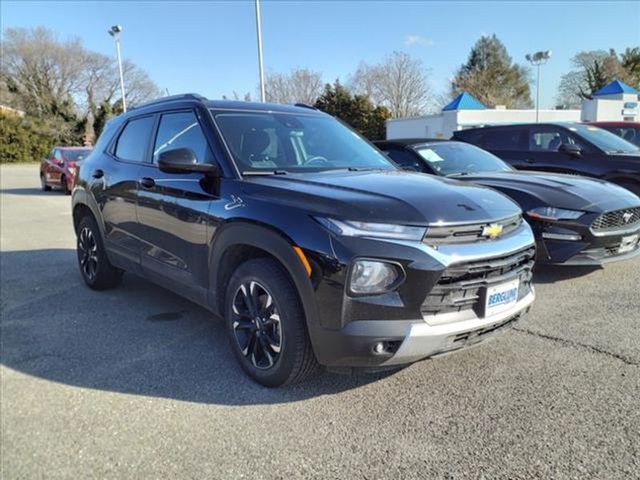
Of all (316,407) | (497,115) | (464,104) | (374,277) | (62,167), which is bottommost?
(316,407)

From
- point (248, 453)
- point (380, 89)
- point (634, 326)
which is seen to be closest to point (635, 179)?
point (634, 326)

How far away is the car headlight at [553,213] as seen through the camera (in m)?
4.95

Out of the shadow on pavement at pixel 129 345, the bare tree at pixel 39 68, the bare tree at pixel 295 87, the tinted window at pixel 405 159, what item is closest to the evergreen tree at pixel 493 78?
the bare tree at pixel 295 87

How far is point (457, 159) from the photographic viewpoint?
21.7 ft

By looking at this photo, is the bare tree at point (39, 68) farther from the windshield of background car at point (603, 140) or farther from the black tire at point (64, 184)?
the windshield of background car at point (603, 140)

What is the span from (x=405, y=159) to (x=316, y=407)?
14.0 ft

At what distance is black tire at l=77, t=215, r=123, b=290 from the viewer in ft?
17.1

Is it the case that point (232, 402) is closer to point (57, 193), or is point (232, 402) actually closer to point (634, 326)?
point (634, 326)

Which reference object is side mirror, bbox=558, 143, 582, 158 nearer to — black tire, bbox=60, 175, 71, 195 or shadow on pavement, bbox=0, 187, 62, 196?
Result: black tire, bbox=60, 175, 71, 195

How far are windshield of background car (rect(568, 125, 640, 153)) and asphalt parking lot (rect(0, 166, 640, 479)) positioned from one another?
4.00m

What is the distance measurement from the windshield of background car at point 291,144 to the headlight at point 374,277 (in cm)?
123

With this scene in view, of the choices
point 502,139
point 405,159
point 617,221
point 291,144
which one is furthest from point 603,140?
point 291,144

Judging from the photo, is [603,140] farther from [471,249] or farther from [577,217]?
[471,249]

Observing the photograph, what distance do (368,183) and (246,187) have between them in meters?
0.77
